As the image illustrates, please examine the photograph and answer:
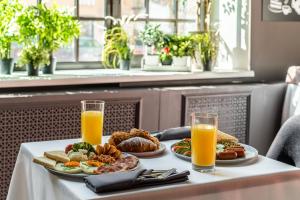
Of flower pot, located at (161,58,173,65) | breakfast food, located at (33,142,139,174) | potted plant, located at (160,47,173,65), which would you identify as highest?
potted plant, located at (160,47,173,65)

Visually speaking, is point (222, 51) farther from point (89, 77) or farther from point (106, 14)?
point (89, 77)

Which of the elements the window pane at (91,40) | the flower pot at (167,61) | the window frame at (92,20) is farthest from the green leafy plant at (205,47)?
the window pane at (91,40)

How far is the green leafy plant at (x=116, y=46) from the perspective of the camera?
3396 mm

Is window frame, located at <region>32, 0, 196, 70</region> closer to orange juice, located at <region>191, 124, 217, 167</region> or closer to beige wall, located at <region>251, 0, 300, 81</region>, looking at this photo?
beige wall, located at <region>251, 0, 300, 81</region>

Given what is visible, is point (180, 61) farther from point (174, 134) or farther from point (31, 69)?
point (174, 134)

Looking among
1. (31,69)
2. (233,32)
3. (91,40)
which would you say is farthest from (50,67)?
(233,32)

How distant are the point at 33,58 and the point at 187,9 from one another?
4.27 feet

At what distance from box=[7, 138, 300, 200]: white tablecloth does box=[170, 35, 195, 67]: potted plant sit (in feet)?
6.11

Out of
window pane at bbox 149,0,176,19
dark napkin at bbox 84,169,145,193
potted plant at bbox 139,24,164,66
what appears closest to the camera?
dark napkin at bbox 84,169,145,193

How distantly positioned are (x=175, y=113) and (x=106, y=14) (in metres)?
0.85

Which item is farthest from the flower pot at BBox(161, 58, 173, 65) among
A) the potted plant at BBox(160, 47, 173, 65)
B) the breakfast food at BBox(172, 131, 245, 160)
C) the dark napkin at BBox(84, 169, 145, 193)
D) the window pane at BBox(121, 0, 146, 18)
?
the dark napkin at BBox(84, 169, 145, 193)

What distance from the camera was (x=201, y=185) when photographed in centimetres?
140

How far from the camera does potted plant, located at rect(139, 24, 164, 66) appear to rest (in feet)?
11.4

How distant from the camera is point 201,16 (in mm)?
3762
